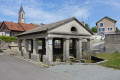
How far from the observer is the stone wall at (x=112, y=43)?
63.6 ft

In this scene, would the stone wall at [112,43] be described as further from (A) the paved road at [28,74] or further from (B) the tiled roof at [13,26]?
(B) the tiled roof at [13,26]

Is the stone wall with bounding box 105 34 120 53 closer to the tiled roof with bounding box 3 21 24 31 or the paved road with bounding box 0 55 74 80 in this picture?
the paved road with bounding box 0 55 74 80

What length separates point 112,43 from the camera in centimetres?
1978

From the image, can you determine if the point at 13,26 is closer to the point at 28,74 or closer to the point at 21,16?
the point at 21,16

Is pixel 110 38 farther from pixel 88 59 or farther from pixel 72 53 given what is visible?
pixel 72 53

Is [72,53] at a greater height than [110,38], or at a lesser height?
lesser

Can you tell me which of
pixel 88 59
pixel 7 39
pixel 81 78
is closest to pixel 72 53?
pixel 88 59

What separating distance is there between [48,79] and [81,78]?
2.34 metres

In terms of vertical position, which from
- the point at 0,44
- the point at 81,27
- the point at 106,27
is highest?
the point at 106,27

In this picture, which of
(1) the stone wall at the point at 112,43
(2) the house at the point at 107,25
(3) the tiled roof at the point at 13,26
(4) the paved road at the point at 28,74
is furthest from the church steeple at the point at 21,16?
(4) the paved road at the point at 28,74

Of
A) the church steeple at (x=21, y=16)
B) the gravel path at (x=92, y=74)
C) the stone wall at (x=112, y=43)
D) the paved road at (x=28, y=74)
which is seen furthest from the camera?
the church steeple at (x=21, y=16)

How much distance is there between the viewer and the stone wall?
763 inches

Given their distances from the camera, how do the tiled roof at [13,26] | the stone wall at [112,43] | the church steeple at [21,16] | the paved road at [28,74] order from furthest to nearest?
the church steeple at [21,16]
the tiled roof at [13,26]
the stone wall at [112,43]
the paved road at [28,74]

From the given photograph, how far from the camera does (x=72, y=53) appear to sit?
20562 mm
